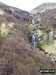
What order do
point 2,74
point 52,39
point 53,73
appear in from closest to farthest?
point 2,74
point 53,73
point 52,39

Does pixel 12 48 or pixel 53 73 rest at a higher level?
pixel 12 48

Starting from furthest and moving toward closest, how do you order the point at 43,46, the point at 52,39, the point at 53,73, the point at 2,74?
the point at 52,39 → the point at 43,46 → the point at 53,73 → the point at 2,74

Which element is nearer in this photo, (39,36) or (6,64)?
(6,64)

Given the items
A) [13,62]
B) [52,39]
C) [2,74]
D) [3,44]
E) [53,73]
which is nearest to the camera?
[2,74]

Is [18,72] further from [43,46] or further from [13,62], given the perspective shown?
[43,46]

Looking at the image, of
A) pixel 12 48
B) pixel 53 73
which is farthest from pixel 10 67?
pixel 53 73

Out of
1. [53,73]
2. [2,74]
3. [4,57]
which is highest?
[4,57]

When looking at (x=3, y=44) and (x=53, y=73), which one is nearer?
(x=53, y=73)

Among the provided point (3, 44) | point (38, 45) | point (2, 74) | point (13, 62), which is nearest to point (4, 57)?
point (13, 62)

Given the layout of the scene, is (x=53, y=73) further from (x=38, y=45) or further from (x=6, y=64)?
(x=38, y=45)
